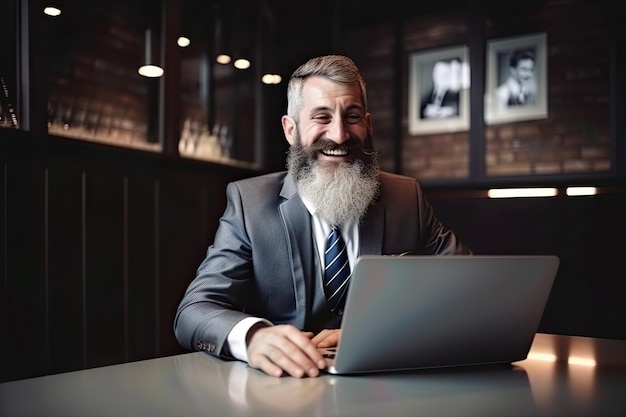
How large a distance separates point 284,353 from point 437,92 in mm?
3847

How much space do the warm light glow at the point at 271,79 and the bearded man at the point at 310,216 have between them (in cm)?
243

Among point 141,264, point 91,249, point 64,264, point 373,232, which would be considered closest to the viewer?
point 373,232

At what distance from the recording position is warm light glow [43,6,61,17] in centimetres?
309

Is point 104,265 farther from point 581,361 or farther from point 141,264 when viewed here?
point 581,361

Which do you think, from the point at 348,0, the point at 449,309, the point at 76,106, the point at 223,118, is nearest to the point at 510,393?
the point at 449,309

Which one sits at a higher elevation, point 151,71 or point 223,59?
point 223,59

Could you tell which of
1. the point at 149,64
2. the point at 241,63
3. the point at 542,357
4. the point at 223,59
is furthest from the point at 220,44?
the point at 542,357

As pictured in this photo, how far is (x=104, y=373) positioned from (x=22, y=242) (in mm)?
1918

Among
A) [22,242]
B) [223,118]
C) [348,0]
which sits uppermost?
[348,0]

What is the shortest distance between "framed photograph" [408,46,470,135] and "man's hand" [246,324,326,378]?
370 centimetres

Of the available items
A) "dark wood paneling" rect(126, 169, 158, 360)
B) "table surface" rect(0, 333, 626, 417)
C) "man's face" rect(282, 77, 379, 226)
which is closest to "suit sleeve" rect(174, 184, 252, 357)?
"table surface" rect(0, 333, 626, 417)

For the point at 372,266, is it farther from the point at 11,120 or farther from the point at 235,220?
the point at 11,120

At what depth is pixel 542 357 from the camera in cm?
142

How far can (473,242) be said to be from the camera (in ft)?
12.5
